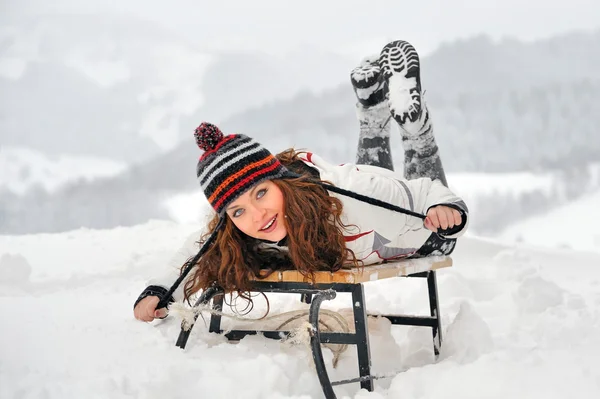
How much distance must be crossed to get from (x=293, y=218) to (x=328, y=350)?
373 mm

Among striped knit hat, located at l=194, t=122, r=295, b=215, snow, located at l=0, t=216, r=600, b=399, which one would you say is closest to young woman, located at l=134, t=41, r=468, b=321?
striped knit hat, located at l=194, t=122, r=295, b=215

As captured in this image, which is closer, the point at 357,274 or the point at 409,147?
the point at 357,274

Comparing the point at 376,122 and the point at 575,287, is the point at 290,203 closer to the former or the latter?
the point at 376,122

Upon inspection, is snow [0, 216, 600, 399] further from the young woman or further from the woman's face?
the woman's face

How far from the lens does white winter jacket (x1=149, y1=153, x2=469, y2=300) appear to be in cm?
174

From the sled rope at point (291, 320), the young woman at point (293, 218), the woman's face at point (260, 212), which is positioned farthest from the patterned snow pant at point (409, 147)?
the woman's face at point (260, 212)

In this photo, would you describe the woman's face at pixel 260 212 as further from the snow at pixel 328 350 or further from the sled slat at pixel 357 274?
the snow at pixel 328 350

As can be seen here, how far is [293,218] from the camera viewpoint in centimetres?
166

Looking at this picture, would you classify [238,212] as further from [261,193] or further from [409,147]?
[409,147]

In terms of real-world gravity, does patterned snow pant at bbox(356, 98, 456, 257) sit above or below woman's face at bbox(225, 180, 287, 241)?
above

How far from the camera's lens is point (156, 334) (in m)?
1.82

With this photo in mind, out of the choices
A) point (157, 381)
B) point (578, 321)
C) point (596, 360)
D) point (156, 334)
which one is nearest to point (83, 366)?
point (157, 381)

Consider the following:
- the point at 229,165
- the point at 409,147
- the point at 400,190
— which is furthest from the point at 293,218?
the point at 409,147

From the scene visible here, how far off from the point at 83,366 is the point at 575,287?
2104 millimetres
